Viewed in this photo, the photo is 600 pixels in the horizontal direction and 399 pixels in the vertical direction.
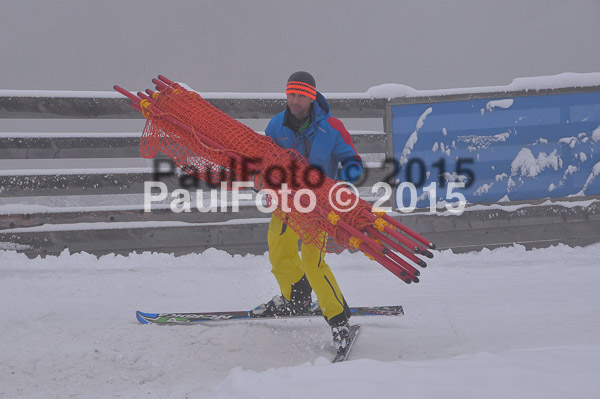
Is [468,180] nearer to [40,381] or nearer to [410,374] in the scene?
[410,374]

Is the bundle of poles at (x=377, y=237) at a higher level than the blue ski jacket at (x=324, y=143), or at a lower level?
lower

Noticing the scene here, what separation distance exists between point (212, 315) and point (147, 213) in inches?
111

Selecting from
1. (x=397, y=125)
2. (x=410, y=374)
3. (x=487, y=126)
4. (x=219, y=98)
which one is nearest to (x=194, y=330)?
(x=410, y=374)

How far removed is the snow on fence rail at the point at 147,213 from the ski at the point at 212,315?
8.14ft

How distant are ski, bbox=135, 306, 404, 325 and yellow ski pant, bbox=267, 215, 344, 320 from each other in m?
0.37

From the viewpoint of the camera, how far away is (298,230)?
130 inches

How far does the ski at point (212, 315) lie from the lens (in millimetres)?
3875

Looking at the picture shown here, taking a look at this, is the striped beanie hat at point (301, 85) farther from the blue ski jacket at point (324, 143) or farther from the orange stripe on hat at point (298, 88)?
the blue ski jacket at point (324, 143)

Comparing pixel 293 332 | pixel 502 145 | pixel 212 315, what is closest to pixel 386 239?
pixel 293 332

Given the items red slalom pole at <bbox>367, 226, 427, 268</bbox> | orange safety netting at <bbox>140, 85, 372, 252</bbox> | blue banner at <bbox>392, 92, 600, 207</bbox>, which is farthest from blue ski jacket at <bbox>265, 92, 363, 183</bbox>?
blue banner at <bbox>392, 92, 600, 207</bbox>

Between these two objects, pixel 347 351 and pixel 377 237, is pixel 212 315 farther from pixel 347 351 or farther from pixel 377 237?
pixel 377 237

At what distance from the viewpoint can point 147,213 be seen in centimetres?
638

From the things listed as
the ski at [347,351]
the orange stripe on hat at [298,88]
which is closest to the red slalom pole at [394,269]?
the ski at [347,351]

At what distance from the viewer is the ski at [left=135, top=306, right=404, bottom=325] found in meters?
3.88
